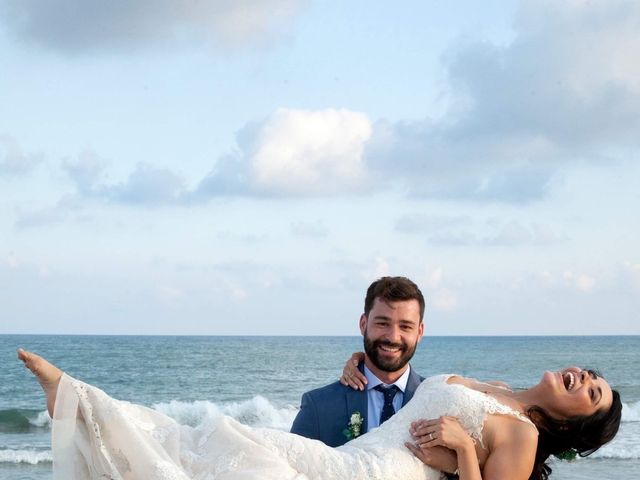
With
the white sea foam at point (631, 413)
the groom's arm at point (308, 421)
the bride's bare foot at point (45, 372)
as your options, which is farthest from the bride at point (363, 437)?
the white sea foam at point (631, 413)

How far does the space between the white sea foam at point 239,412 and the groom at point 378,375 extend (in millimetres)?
16470

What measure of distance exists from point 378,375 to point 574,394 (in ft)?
3.36

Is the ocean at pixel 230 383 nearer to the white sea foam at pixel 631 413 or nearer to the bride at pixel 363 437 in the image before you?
the white sea foam at pixel 631 413

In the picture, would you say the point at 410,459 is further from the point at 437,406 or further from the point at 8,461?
the point at 8,461

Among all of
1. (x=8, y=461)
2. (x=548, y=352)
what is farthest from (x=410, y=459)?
(x=548, y=352)

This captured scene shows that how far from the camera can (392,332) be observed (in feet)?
13.9

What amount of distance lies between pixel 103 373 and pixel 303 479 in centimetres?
3285

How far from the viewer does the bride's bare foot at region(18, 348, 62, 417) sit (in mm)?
3281

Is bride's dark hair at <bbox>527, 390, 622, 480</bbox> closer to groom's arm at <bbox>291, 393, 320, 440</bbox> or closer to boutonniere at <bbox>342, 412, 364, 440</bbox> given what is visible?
boutonniere at <bbox>342, 412, 364, 440</bbox>

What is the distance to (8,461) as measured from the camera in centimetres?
1405

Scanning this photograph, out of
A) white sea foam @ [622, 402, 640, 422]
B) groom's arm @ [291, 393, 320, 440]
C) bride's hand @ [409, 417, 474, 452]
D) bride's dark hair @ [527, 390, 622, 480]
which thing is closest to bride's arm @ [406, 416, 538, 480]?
bride's hand @ [409, 417, 474, 452]

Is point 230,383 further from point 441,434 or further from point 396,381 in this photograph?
point 441,434

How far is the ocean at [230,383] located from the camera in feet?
47.8

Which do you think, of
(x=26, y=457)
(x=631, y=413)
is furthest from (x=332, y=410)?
(x=631, y=413)
